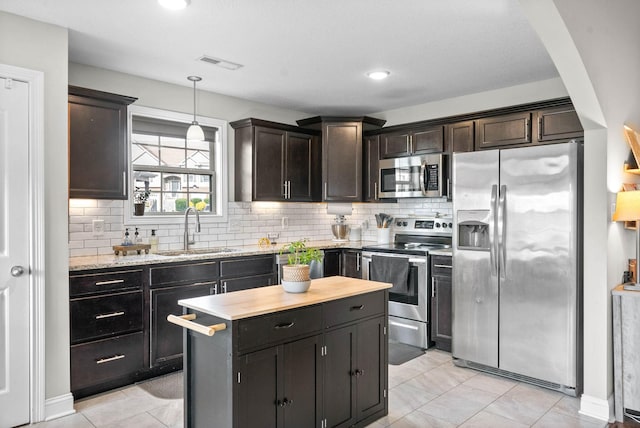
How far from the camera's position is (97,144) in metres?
3.53

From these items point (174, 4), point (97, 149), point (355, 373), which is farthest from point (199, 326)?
point (97, 149)

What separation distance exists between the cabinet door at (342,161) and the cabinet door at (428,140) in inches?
27.5

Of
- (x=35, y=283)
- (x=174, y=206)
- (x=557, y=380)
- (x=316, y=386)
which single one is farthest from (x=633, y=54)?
(x=35, y=283)

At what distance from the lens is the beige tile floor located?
2.91m

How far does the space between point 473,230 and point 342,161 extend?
1998 mm

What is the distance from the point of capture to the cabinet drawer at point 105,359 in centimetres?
321

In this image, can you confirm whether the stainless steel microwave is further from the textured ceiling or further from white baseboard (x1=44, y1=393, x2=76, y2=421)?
white baseboard (x1=44, y1=393, x2=76, y2=421)

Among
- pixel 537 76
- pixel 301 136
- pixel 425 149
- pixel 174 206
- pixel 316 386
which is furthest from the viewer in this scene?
pixel 301 136

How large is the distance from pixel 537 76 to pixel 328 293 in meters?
3.04

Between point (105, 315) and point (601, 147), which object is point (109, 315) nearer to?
point (105, 315)

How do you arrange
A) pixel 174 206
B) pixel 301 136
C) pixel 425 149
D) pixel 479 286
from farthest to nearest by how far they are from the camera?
pixel 301 136, pixel 425 149, pixel 174 206, pixel 479 286

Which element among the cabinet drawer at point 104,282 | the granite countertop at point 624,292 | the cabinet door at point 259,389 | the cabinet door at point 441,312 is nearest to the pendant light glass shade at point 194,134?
the cabinet drawer at point 104,282

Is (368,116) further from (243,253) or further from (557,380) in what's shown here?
(557,380)

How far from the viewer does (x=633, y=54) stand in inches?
139
